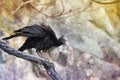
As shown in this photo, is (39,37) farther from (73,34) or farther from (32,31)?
(73,34)

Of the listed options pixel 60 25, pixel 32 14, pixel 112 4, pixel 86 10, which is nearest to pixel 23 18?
pixel 32 14

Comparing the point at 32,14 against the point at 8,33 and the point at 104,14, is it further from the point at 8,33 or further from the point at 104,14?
the point at 104,14

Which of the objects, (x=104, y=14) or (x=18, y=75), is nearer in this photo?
(x=18, y=75)

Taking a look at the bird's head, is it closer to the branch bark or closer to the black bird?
the black bird

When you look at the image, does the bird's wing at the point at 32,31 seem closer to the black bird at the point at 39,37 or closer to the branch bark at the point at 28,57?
the black bird at the point at 39,37

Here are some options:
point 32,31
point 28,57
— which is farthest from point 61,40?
point 28,57

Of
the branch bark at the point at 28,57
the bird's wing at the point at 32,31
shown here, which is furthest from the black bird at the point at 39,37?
the branch bark at the point at 28,57
